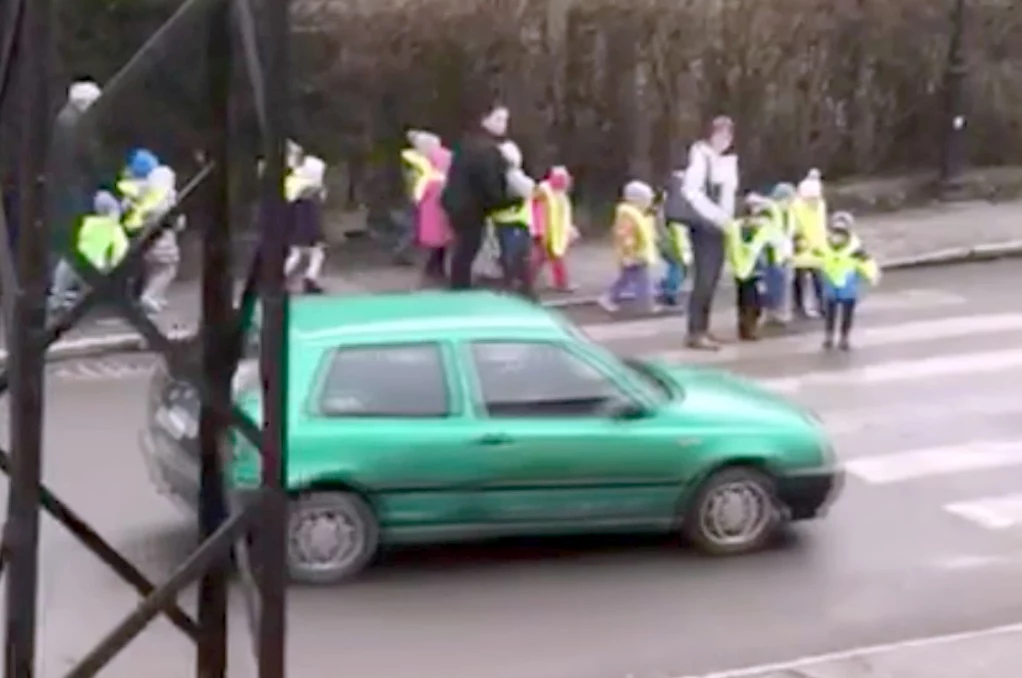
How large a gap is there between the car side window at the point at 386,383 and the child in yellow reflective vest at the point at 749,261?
6656mm

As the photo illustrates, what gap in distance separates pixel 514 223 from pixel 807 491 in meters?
7.29

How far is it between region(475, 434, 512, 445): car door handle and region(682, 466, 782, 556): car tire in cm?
116

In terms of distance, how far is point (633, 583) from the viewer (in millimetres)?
13328

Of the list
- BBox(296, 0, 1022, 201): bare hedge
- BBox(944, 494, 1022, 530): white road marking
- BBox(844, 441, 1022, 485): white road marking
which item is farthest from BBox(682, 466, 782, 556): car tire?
BBox(296, 0, 1022, 201): bare hedge

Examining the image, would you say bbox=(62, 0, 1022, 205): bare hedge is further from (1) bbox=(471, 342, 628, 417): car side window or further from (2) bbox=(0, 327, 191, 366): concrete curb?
(1) bbox=(471, 342, 628, 417): car side window

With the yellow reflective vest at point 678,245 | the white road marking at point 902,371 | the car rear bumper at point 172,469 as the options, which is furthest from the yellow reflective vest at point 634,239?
the car rear bumper at point 172,469

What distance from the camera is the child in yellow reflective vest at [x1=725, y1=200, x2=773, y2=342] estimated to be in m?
19.4

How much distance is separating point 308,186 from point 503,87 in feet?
13.6

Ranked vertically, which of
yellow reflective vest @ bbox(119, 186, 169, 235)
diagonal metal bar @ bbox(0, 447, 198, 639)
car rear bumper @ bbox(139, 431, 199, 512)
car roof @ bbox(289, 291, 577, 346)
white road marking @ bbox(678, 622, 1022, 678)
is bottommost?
white road marking @ bbox(678, 622, 1022, 678)

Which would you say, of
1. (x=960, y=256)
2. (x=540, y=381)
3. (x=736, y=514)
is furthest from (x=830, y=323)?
(x=540, y=381)

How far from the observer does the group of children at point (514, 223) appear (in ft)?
67.6

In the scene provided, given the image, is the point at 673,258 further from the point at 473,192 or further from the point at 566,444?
the point at 566,444

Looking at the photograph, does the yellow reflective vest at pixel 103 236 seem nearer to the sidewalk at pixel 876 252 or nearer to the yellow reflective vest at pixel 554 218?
the sidewalk at pixel 876 252

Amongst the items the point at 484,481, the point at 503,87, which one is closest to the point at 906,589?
the point at 484,481
